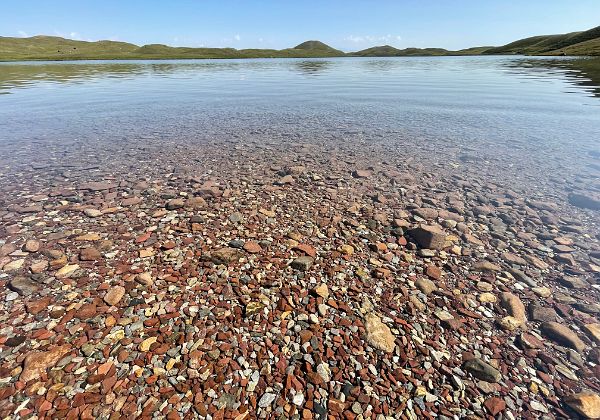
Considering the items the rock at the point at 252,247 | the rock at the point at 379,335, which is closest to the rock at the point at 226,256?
the rock at the point at 252,247

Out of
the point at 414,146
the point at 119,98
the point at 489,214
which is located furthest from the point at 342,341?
the point at 119,98

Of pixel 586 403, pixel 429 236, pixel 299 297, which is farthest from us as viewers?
pixel 429 236

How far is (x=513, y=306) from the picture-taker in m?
6.62

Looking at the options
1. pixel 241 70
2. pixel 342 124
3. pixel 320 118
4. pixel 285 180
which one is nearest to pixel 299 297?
pixel 285 180

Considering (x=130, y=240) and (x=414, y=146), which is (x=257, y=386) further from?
(x=414, y=146)

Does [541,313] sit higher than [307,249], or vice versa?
[307,249]

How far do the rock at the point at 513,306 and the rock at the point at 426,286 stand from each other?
141 cm

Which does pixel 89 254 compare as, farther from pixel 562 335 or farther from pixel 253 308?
pixel 562 335

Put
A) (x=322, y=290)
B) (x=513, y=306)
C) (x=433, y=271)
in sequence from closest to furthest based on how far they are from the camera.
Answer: (x=513, y=306) < (x=322, y=290) < (x=433, y=271)

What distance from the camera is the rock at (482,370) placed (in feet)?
16.6

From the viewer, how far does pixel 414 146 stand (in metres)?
18.2

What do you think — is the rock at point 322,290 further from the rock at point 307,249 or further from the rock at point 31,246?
the rock at point 31,246

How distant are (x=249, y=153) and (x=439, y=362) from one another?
14079 mm

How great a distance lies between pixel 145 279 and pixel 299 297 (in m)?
3.63
